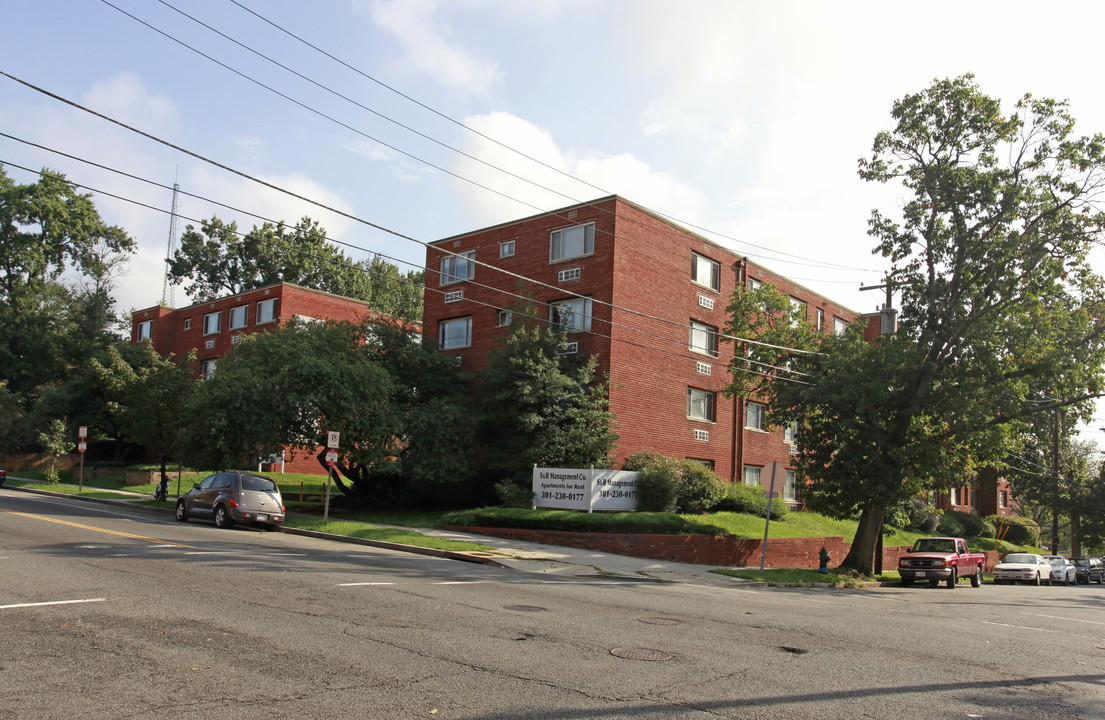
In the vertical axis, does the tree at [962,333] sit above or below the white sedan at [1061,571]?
above

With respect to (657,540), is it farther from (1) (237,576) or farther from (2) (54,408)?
(2) (54,408)

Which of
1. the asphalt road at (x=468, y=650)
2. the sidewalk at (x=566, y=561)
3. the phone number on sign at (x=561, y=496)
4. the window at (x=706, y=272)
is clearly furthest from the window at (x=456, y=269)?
the asphalt road at (x=468, y=650)

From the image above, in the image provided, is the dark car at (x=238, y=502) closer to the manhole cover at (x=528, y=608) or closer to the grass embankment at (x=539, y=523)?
the grass embankment at (x=539, y=523)

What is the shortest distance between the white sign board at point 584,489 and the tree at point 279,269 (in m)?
41.2

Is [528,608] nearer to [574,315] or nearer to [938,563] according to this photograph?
[938,563]

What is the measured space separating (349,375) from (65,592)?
53.9ft

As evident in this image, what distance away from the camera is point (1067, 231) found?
23.0 meters

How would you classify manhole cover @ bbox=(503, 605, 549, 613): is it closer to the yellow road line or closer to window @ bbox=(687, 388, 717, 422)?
the yellow road line

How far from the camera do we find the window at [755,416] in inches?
1435

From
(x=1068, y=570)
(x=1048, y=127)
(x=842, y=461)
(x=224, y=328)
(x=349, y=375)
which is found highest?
(x=1048, y=127)

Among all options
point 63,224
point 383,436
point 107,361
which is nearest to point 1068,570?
point 383,436

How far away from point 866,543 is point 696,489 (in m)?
5.58

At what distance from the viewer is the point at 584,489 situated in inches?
960

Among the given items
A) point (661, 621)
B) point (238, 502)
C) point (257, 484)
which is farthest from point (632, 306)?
point (661, 621)
